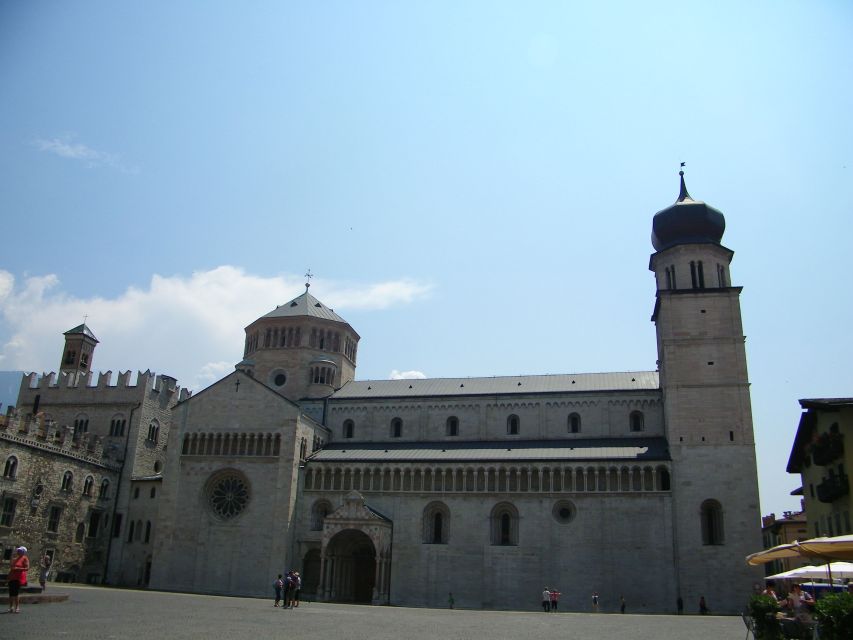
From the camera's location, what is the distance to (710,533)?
40469 millimetres

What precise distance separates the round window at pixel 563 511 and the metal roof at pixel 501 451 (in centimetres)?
264

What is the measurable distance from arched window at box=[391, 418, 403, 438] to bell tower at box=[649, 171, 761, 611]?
1838 centimetres

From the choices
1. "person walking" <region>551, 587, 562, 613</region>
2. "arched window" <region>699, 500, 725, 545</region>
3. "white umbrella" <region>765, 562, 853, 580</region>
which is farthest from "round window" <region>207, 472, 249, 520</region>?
"white umbrella" <region>765, 562, 853, 580</region>

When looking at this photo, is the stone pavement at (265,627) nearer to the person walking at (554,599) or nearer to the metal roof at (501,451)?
the person walking at (554,599)

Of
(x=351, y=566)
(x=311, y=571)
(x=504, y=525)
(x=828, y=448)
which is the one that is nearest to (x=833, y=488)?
(x=828, y=448)

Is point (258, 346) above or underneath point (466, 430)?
above

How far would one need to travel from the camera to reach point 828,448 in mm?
31438

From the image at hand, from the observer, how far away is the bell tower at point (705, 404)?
39219mm

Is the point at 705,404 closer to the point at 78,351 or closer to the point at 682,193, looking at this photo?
the point at 682,193

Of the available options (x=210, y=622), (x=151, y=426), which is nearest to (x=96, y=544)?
(x=151, y=426)

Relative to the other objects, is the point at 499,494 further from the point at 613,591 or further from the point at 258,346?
the point at 258,346

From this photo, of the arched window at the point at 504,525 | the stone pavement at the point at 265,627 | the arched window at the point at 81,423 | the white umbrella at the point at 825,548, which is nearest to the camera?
the stone pavement at the point at 265,627

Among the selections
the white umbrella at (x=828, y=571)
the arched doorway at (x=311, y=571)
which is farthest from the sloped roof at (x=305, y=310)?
the white umbrella at (x=828, y=571)

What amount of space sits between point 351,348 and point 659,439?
25.7 metres
